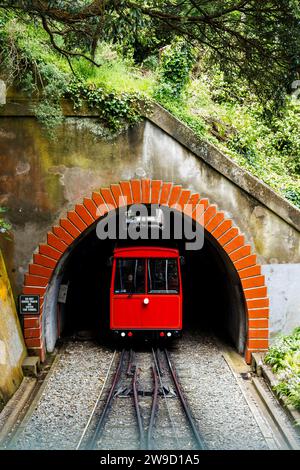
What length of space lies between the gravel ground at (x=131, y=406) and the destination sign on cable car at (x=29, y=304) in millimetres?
1332

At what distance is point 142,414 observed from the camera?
29.6 feet

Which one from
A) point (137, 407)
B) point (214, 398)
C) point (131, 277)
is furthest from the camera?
point (131, 277)

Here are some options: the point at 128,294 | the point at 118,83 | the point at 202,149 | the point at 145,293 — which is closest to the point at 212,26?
the point at 202,149

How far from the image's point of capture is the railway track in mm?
7883

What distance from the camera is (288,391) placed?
30.1 feet

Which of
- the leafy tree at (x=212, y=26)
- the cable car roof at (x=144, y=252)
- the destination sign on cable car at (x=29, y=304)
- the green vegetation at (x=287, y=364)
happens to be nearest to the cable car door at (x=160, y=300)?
the cable car roof at (x=144, y=252)

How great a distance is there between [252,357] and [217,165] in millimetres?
3864

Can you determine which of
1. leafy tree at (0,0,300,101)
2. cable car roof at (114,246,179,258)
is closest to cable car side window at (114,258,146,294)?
cable car roof at (114,246,179,258)

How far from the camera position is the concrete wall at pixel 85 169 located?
35.4 feet

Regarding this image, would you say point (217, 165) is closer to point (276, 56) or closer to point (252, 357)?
point (276, 56)

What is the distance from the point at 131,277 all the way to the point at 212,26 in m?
6.32

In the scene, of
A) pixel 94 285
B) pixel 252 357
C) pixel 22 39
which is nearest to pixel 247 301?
pixel 252 357

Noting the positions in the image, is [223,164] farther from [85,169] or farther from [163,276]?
[163,276]

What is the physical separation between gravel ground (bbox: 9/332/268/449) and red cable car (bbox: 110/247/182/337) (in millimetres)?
729
